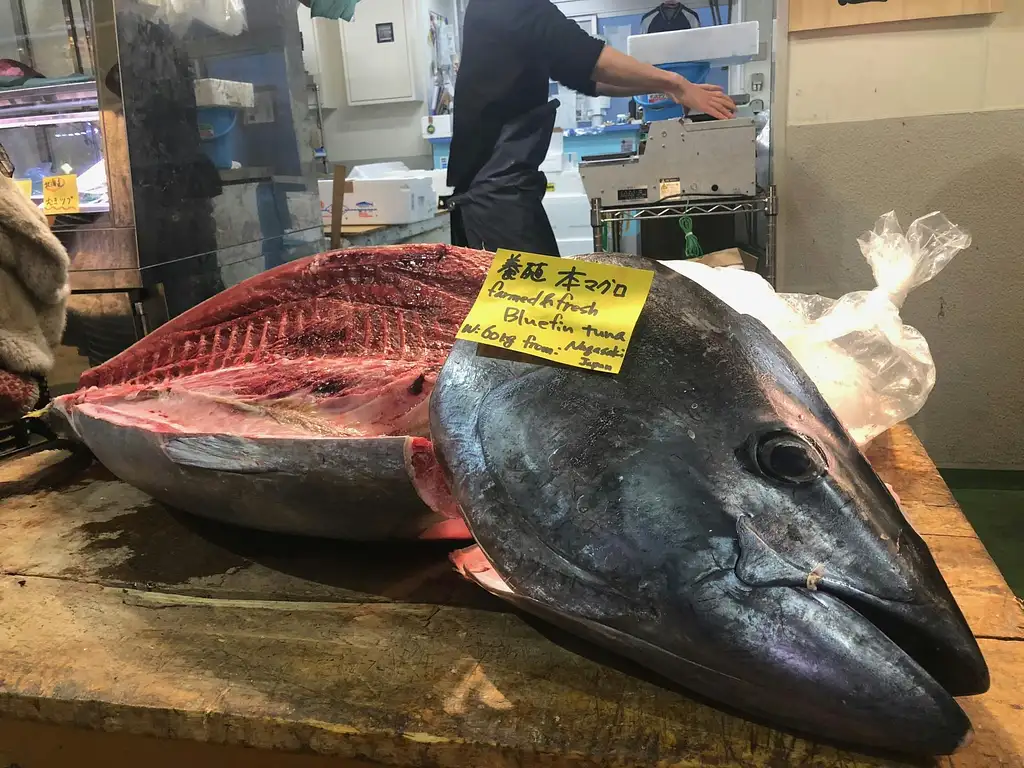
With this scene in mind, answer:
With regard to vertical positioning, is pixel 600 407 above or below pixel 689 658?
above

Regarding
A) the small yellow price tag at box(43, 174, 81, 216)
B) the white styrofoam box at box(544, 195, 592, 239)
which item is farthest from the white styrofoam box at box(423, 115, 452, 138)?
the small yellow price tag at box(43, 174, 81, 216)

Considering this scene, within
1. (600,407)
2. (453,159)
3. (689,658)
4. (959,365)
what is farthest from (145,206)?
(959,365)

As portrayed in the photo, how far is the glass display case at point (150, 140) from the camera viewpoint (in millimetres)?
2148

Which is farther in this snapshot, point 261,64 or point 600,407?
point 261,64

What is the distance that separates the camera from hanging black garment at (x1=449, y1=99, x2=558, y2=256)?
247cm

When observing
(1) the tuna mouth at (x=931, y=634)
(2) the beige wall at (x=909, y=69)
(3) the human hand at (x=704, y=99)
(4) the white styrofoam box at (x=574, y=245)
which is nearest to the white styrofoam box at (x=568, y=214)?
(4) the white styrofoam box at (x=574, y=245)

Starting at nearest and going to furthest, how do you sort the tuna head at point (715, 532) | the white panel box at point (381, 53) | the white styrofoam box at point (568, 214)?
the tuna head at point (715, 532) < the white styrofoam box at point (568, 214) < the white panel box at point (381, 53)

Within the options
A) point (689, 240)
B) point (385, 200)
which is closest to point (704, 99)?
point (689, 240)

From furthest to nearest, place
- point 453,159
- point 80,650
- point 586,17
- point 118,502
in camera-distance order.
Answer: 1. point 586,17
2. point 453,159
3. point 118,502
4. point 80,650

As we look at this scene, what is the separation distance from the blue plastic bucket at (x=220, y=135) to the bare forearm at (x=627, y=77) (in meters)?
1.31

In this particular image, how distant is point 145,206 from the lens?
7.20ft

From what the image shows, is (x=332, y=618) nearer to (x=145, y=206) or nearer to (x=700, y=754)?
(x=700, y=754)

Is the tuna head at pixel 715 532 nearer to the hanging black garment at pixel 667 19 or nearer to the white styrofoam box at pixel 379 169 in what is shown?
the hanging black garment at pixel 667 19

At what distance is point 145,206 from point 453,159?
98 cm
